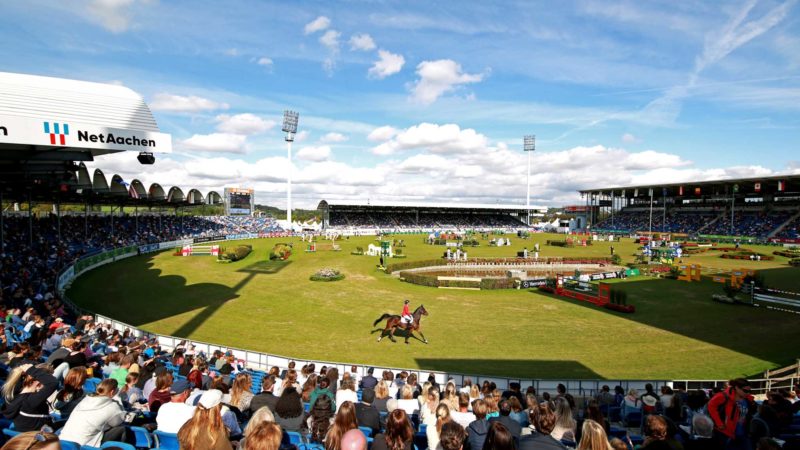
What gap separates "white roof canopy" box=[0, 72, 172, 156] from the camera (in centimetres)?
1249

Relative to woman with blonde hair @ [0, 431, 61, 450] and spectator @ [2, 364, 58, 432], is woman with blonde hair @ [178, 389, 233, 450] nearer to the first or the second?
woman with blonde hair @ [0, 431, 61, 450]

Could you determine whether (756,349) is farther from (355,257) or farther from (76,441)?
(355,257)

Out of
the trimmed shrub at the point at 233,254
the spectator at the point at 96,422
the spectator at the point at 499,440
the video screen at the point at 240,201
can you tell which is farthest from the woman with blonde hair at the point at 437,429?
A: the video screen at the point at 240,201

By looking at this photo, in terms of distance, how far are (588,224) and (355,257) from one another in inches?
3175

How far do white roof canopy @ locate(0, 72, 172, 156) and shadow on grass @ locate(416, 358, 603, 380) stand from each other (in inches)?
516

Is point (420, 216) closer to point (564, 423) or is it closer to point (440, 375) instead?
point (440, 375)

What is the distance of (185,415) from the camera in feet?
17.2

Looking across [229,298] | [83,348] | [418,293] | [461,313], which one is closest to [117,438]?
[83,348]

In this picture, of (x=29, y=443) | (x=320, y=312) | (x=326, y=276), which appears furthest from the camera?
(x=326, y=276)

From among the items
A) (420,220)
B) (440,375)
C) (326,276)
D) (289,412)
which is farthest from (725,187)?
(289,412)

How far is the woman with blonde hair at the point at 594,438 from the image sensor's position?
147 inches

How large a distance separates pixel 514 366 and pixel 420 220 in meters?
90.9

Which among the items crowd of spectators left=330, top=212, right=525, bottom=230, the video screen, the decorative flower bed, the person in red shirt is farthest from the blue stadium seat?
the video screen

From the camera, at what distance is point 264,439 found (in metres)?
3.45
